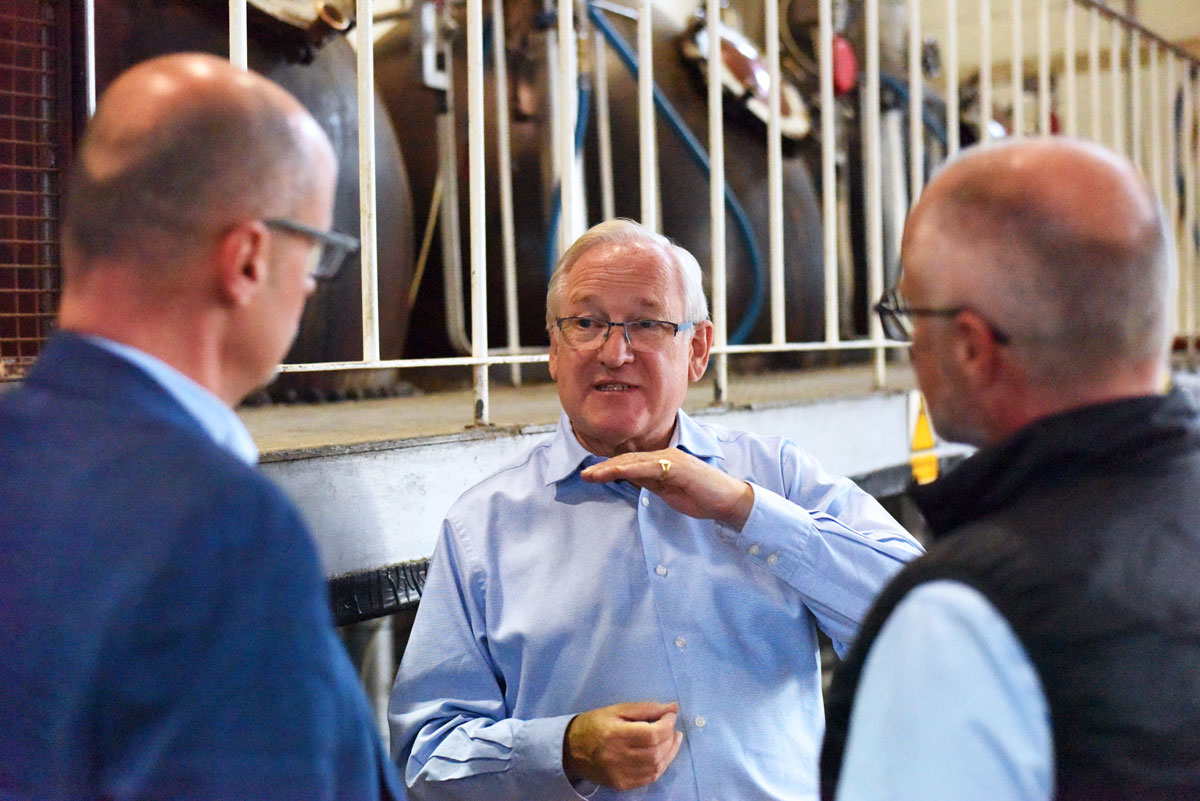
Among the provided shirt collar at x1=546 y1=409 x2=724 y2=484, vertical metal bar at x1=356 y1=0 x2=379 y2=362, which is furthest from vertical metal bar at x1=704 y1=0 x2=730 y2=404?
vertical metal bar at x1=356 y1=0 x2=379 y2=362

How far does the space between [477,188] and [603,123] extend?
4.96 ft

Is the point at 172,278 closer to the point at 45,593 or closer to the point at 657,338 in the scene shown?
the point at 45,593

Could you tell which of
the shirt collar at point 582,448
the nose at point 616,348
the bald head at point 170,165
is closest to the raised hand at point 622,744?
the shirt collar at point 582,448

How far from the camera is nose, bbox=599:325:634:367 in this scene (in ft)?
4.95

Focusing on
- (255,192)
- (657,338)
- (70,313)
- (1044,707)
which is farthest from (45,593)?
(657,338)

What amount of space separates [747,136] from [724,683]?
2541mm

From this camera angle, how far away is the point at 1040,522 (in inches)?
29.2

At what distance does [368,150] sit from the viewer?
1.66 metres

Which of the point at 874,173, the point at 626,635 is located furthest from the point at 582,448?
the point at 874,173

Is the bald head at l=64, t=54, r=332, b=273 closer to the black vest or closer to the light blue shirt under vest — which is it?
the black vest

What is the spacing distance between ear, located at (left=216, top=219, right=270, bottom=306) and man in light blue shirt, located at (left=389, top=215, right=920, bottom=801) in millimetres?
674

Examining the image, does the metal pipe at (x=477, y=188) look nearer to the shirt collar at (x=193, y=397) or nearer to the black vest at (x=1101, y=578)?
the shirt collar at (x=193, y=397)

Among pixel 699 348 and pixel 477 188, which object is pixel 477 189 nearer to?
pixel 477 188

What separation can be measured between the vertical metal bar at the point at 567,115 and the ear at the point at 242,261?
48.1 inches
